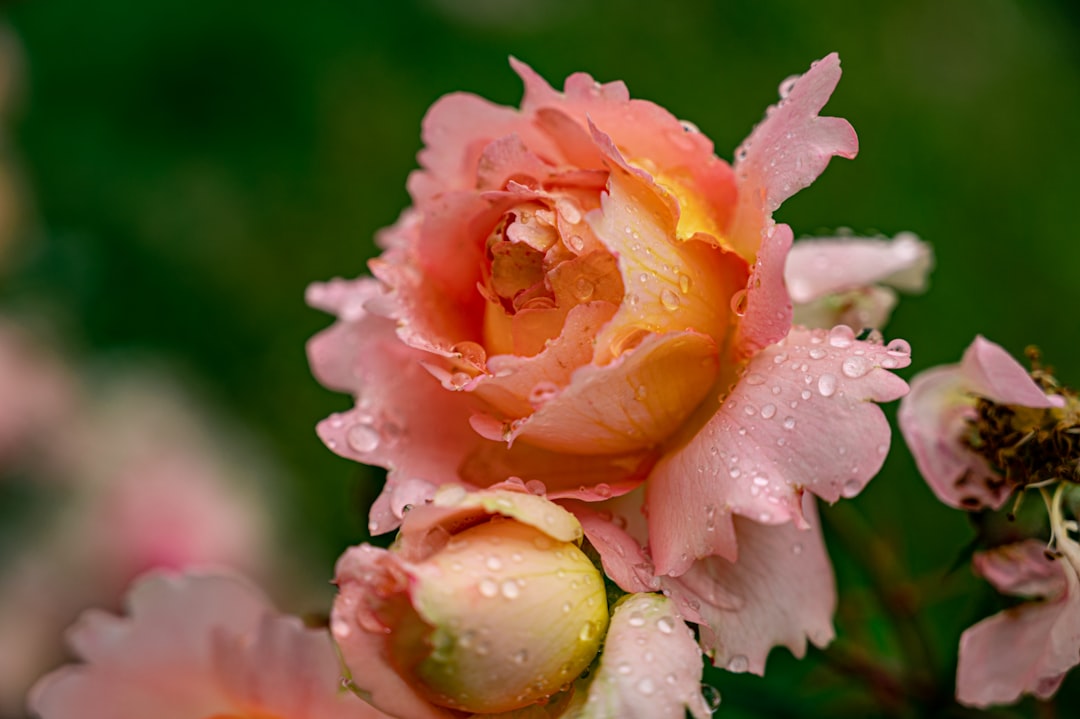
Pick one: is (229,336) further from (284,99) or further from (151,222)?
(284,99)

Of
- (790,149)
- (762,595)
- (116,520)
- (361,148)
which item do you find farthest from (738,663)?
(361,148)

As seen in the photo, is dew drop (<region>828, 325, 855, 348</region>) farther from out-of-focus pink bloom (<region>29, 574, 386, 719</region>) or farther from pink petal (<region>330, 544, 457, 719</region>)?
out-of-focus pink bloom (<region>29, 574, 386, 719</region>)

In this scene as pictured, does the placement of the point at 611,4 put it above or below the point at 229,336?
above

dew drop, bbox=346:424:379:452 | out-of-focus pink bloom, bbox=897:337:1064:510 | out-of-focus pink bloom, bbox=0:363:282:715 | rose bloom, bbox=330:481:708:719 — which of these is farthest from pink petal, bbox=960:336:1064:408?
out-of-focus pink bloom, bbox=0:363:282:715

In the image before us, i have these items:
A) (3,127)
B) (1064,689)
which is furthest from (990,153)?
(3,127)

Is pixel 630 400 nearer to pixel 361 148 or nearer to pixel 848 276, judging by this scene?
pixel 848 276

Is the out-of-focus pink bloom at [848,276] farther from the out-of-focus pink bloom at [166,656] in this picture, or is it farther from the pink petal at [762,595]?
the out-of-focus pink bloom at [166,656]

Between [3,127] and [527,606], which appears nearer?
[527,606]
